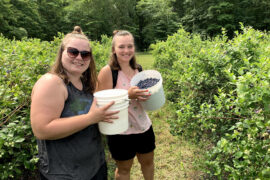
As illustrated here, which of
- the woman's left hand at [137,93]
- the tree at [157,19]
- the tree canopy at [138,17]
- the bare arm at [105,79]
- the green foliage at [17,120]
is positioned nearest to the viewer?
the green foliage at [17,120]

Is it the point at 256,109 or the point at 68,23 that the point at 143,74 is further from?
the point at 68,23

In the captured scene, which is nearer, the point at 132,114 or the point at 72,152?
the point at 72,152

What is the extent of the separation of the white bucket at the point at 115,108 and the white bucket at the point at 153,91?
461 millimetres

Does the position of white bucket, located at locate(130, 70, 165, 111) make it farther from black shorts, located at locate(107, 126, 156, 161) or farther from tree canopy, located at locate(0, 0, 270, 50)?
tree canopy, located at locate(0, 0, 270, 50)

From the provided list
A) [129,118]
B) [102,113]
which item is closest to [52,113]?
[102,113]

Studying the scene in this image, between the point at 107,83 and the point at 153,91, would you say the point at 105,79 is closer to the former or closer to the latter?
the point at 107,83

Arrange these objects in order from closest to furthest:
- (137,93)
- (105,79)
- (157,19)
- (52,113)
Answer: (52,113), (137,93), (105,79), (157,19)

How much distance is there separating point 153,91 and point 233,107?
84 cm

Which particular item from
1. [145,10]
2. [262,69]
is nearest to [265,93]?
[262,69]

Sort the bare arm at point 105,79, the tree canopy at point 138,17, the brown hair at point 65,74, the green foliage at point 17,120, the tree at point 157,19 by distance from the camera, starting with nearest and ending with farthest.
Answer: the brown hair at point 65,74 → the green foliage at point 17,120 → the bare arm at point 105,79 → the tree canopy at point 138,17 → the tree at point 157,19

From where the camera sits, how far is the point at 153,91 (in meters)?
1.78

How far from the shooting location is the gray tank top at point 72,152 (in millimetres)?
1221

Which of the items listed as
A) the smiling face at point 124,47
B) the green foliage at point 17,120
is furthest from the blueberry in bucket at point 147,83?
the green foliage at point 17,120

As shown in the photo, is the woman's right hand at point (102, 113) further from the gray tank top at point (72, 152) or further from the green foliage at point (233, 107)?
the green foliage at point (233, 107)
